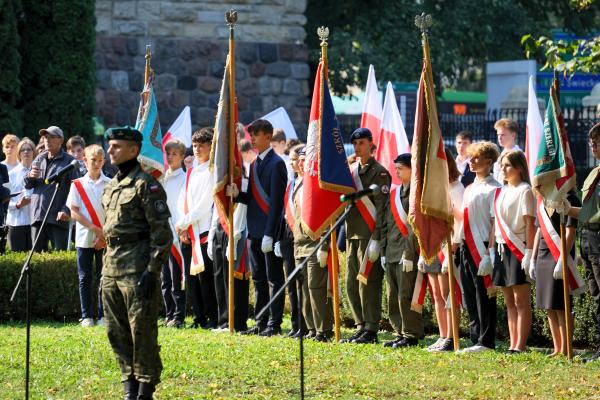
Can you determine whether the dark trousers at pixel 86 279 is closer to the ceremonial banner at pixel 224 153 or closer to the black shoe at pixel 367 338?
the ceremonial banner at pixel 224 153

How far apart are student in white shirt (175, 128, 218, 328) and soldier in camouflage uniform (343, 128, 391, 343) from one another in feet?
6.24

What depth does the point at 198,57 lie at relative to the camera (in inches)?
1013

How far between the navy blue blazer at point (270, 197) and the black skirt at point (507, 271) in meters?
2.73

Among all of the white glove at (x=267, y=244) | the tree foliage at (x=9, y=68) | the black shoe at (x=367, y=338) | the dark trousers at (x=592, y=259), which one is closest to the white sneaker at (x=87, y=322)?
the white glove at (x=267, y=244)

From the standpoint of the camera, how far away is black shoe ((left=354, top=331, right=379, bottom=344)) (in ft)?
44.4

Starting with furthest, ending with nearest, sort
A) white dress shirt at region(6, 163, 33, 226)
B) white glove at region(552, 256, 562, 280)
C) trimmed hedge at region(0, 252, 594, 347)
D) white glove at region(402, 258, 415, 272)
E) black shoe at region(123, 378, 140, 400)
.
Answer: white dress shirt at region(6, 163, 33, 226), trimmed hedge at region(0, 252, 594, 347), white glove at region(402, 258, 415, 272), white glove at region(552, 256, 562, 280), black shoe at region(123, 378, 140, 400)

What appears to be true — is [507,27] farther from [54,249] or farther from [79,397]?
[79,397]

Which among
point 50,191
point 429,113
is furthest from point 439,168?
point 50,191

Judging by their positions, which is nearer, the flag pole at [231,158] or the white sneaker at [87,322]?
the flag pole at [231,158]

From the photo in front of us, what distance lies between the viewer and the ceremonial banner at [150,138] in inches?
590

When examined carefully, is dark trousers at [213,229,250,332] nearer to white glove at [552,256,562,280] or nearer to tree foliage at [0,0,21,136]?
white glove at [552,256,562,280]

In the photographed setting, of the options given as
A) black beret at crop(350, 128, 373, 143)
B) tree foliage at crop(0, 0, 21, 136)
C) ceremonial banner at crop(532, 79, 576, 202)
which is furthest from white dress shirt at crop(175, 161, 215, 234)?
tree foliage at crop(0, 0, 21, 136)

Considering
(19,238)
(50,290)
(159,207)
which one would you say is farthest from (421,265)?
(19,238)

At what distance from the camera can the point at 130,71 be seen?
25344 mm
